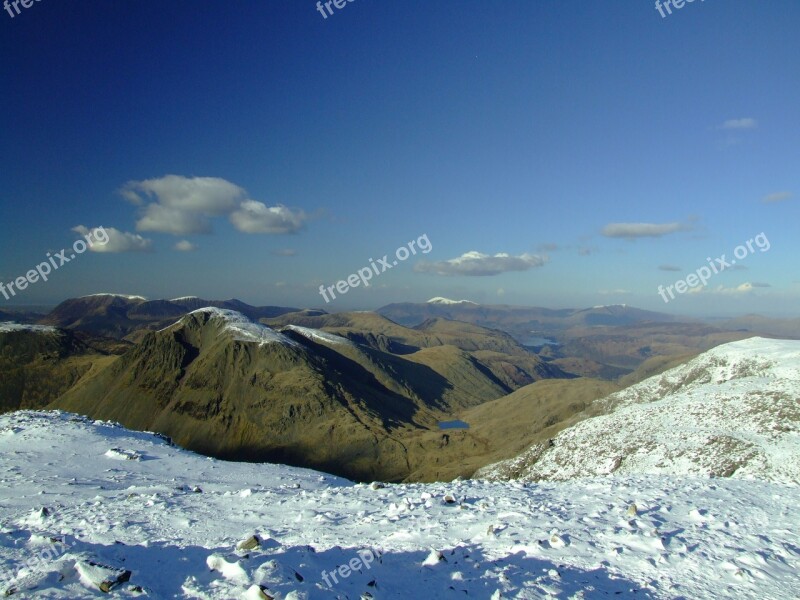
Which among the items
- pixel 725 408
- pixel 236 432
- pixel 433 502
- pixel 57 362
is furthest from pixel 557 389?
pixel 57 362

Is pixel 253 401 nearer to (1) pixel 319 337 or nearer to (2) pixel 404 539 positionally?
(1) pixel 319 337

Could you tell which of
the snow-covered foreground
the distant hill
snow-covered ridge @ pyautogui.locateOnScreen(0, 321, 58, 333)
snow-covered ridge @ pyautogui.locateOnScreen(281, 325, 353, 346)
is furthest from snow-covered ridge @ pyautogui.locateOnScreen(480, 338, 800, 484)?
snow-covered ridge @ pyautogui.locateOnScreen(0, 321, 58, 333)

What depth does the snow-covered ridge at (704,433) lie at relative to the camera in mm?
30172

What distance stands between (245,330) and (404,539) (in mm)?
107225

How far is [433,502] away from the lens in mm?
13992

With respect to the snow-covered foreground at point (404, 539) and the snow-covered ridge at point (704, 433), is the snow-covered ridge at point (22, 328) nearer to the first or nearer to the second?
the snow-covered ridge at point (704, 433)

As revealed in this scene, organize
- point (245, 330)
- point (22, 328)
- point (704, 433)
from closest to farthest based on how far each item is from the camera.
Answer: point (704, 433) < point (245, 330) < point (22, 328)

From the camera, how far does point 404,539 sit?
10977 millimetres

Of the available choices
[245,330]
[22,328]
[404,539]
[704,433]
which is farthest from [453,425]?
[22,328]

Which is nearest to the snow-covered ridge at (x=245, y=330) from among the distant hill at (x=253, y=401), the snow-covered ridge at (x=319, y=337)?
the distant hill at (x=253, y=401)

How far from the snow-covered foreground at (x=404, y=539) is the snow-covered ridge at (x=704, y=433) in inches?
657

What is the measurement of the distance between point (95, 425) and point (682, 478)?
112 ft

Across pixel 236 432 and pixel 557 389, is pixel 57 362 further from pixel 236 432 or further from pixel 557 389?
pixel 557 389

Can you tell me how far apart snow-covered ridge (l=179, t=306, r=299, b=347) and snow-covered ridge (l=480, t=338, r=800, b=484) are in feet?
235
